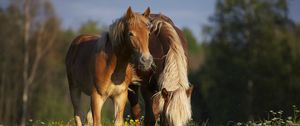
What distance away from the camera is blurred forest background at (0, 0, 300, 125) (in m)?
37.8

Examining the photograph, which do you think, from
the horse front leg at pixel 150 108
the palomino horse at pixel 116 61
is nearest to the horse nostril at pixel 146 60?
the palomino horse at pixel 116 61

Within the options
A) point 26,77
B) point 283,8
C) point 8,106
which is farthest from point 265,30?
point 8,106

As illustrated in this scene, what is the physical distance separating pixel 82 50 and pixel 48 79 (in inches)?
1462

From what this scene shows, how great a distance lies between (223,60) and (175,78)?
32654 millimetres

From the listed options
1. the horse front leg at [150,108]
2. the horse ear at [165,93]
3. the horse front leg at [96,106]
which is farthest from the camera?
the horse front leg at [96,106]

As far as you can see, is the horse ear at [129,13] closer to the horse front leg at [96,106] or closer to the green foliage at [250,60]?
the horse front leg at [96,106]

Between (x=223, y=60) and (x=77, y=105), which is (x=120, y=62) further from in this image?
(x=223, y=60)

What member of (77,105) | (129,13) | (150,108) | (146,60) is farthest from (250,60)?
(146,60)

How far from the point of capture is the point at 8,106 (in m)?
45.8

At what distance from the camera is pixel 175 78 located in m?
8.61

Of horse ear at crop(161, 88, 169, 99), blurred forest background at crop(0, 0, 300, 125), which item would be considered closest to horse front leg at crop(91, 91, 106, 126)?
horse ear at crop(161, 88, 169, 99)

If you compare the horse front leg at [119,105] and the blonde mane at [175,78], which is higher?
the blonde mane at [175,78]

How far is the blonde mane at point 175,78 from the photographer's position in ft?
26.1

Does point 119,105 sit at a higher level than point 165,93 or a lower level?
lower
